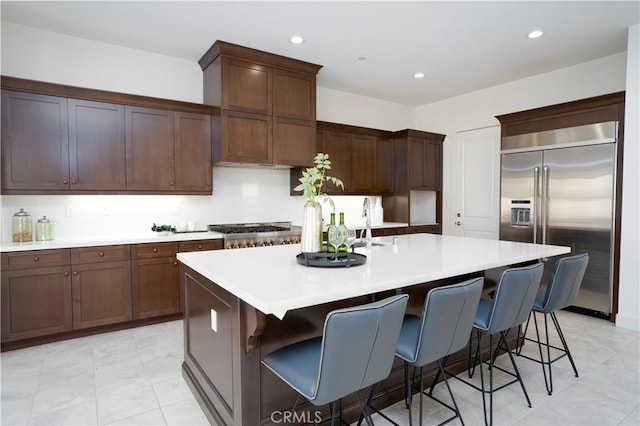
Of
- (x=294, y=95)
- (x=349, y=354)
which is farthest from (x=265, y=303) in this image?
(x=294, y=95)

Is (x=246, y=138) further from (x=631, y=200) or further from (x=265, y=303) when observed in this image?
(x=631, y=200)

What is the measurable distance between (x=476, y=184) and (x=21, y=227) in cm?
579

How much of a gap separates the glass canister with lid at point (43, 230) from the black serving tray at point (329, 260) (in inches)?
114

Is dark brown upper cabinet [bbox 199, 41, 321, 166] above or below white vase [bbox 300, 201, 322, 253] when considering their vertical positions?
above

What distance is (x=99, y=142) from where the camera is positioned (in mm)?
3594

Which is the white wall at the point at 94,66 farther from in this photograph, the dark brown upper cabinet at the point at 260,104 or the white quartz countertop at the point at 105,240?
the white quartz countertop at the point at 105,240

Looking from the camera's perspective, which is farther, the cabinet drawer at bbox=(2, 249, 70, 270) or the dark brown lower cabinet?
the dark brown lower cabinet

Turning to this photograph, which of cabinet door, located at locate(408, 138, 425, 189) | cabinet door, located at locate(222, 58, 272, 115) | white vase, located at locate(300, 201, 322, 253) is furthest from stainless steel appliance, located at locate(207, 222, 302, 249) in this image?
cabinet door, located at locate(408, 138, 425, 189)

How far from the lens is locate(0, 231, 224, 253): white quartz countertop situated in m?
3.14

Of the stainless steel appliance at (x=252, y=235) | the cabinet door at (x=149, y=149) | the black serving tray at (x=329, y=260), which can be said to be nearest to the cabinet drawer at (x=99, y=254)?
the cabinet door at (x=149, y=149)

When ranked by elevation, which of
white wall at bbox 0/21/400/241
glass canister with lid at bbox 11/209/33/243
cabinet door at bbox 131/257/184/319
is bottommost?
cabinet door at bbox 131/257/184/319

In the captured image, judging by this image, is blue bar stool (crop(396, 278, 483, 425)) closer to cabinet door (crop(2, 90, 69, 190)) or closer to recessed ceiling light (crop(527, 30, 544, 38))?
recessed ceiling light (crop(527, 30, 544, 38))

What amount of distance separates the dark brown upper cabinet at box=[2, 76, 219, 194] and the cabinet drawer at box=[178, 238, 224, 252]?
0.60 m

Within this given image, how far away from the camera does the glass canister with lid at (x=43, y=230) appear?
3490 mm
